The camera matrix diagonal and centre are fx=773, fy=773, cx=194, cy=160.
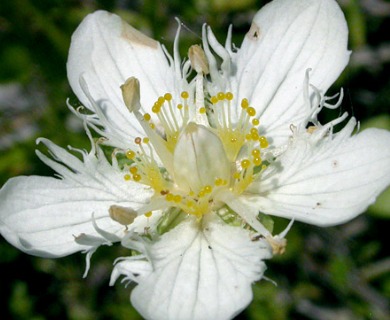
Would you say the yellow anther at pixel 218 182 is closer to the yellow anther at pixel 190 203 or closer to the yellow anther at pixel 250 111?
the yellow anther at pixel 190 203

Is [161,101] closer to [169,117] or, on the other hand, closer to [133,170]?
[169,117]

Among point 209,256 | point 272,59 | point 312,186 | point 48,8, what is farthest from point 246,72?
point 48,8

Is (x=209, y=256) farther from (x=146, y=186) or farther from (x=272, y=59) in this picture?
(x=272, y=59)

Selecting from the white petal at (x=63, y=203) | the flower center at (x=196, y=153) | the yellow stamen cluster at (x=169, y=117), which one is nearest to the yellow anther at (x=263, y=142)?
the flower center at (x=196, y=153)

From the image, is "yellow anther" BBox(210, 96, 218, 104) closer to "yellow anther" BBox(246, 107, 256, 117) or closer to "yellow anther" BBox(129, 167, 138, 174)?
"yellow anther" BBox(246, 107, 256, 117)

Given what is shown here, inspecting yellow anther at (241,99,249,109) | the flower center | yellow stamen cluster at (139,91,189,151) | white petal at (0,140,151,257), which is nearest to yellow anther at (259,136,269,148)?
the flower center
